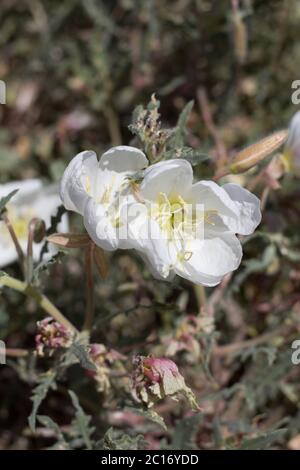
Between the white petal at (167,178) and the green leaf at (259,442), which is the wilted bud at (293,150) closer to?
the white petal at (167,178)

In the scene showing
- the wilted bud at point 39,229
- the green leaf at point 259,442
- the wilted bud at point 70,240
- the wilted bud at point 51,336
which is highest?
the wilted bud at point 39,229

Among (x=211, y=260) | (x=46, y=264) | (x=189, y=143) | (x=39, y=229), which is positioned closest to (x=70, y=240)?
(x=46, y=264)

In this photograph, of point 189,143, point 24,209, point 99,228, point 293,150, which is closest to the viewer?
point 99,228

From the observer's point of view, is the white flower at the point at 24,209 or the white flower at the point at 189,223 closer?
the white flower at the point at 189,223

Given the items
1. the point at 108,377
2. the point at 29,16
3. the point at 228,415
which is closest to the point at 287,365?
the point at 228,415

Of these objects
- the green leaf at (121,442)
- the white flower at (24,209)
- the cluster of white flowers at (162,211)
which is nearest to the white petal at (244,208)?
the cluster of white flowers at (162,211)

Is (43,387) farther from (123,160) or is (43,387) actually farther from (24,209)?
(24,209)

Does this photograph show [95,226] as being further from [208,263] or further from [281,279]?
[281,279]
